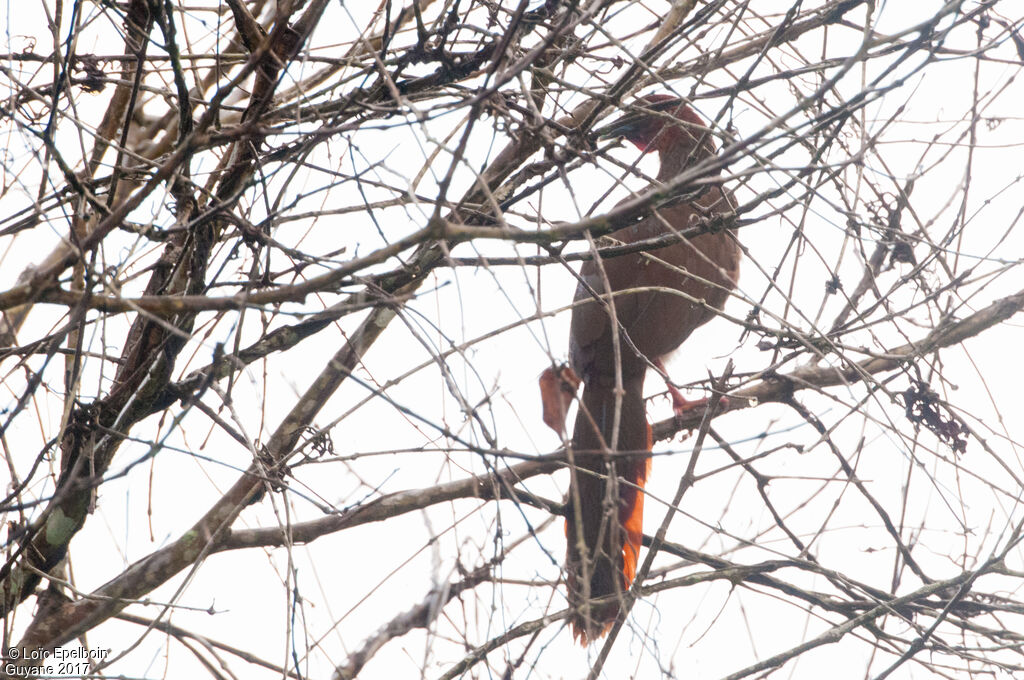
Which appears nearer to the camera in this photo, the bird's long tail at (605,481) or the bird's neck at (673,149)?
the bird's long tail at (605,481)

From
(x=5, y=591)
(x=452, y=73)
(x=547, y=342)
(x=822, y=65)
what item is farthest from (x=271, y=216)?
(x=822, y=65)

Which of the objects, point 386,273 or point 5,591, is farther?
point 5,591

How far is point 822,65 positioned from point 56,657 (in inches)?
111

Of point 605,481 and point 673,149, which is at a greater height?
point 673,149

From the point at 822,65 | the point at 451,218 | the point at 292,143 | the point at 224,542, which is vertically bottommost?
the point at 224,542

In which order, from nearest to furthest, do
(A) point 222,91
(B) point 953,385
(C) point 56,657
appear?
(A) point 222,91 < (C) point 56,657 < (B) point 953,385

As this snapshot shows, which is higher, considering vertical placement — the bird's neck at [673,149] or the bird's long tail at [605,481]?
the bird's neck at [673,149]

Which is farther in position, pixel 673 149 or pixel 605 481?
pixel 673 149

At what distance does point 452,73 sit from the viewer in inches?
102

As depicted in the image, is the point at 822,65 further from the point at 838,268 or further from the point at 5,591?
the point at 5,591

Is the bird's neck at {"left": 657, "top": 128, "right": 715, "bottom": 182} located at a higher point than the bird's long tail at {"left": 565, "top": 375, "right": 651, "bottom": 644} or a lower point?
higher

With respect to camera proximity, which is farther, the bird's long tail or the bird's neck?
the bird's neck

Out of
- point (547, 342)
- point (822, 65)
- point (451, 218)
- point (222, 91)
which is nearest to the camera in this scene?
point (547, 342)

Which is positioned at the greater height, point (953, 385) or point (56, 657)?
point (953, 385)
